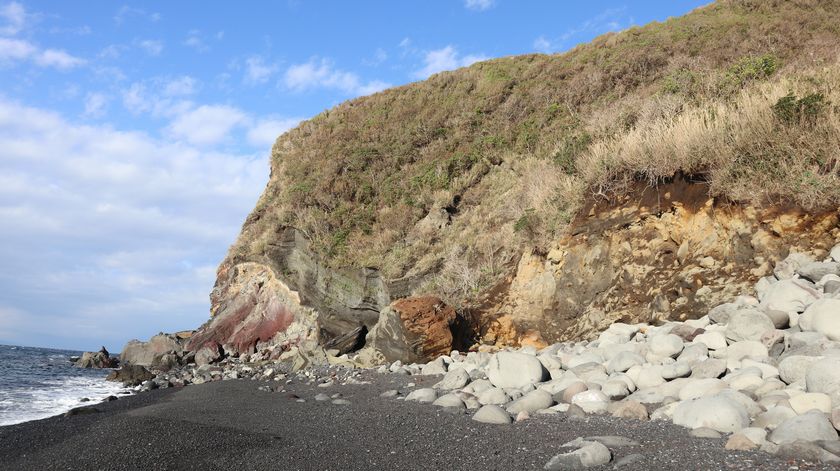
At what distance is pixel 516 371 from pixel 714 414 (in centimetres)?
326

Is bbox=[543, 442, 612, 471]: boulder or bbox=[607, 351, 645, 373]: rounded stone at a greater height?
bbox=[607, 351, 645, 373]: rounded stone

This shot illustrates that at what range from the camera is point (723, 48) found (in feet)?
69.5

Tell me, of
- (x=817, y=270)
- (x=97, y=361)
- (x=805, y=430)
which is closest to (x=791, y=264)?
(x=817, y=270)

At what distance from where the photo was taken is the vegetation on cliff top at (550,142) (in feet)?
30.0

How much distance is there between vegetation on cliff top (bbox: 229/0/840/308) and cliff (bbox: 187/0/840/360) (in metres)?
0.06

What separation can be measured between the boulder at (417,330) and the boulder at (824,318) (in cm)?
736

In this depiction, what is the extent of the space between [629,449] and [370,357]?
964 centimetres

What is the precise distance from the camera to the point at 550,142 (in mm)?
19109

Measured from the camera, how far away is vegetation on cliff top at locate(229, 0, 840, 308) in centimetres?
914

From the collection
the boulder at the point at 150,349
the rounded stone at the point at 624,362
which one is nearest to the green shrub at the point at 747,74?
the rounded stone at the point at 624,362

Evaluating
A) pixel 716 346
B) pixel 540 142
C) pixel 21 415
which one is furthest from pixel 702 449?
pixel 540 142

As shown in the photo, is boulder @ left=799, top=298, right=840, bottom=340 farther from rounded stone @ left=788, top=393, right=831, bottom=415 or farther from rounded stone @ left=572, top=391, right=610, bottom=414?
rounded stone @ left=572, top=391, right=610, bottom=414

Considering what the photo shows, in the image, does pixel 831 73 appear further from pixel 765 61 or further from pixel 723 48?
pixel 723 48

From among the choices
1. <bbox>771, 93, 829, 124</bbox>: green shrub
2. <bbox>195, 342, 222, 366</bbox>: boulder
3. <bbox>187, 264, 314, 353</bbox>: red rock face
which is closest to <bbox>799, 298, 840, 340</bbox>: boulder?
<bbox>771, 93, 829, 124</bbox>: green shrub
